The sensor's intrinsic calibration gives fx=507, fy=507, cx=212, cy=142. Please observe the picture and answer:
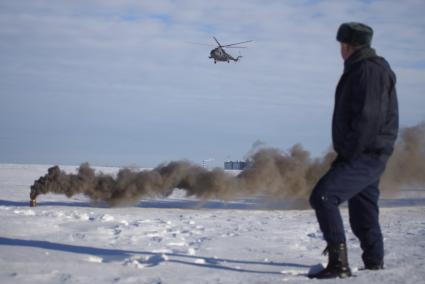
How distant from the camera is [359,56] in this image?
442 centimetres

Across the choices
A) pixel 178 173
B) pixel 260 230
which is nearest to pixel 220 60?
A: pixel 178 173

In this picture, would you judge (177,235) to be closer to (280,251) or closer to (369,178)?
(280,251)

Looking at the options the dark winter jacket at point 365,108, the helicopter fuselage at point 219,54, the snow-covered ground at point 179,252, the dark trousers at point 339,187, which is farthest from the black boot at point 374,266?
the helicopter fuselage at point 219,54

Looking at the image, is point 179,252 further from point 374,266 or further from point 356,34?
point 356,34

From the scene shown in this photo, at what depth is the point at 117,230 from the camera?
7.74 m

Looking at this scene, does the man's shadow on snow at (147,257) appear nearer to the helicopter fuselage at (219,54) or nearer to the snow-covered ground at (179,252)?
the snow-covered ground at (179,252)

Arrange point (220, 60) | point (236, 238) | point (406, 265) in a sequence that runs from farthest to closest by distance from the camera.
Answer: point (220, 60) → point (236, 238) → point (406, 265)

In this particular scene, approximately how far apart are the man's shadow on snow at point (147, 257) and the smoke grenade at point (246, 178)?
10664 mm

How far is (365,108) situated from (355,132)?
212 mm

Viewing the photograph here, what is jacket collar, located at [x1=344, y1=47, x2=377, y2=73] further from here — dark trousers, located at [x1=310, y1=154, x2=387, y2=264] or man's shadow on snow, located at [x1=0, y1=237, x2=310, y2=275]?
man's shadow on snow, located at [x1=0, y1=237, x2=310, y2=275]

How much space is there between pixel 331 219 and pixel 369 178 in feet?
1.59

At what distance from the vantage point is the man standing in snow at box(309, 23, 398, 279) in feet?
13.8

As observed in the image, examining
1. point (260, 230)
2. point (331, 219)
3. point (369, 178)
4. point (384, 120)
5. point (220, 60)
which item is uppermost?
point (220, 60)

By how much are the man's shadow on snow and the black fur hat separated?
2.19 m
